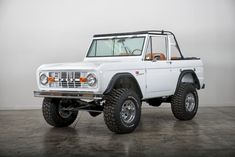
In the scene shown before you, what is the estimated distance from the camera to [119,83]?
21.2ft

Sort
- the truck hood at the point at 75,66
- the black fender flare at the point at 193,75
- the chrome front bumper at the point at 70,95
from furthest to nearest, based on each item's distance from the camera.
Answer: the black fender flare at the point at 193,75 < the truck hood at the point at 75,66 < the chrome front bumper at the point at 70,95

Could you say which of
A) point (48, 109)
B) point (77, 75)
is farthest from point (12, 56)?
point (77, 75)

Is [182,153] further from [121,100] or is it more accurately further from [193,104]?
[193,104]

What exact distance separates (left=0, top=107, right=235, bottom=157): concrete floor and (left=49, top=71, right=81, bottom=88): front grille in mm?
871

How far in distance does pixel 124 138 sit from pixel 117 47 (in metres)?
2.23

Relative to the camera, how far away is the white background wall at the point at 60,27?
9922mm

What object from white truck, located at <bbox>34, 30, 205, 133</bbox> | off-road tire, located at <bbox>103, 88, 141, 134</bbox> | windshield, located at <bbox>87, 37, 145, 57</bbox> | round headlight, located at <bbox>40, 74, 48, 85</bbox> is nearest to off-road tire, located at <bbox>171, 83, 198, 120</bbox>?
white truck, located at <bbox>34, 30, 205, 133</bbox>

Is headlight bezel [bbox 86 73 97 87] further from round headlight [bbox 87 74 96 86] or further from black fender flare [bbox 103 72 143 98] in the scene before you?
black fender flare [bbox 103 72 143 98]

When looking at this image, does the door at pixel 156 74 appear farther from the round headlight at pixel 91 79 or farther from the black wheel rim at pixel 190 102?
the round headlight at pixel 91 79

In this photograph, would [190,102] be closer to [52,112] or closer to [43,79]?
[52,112]

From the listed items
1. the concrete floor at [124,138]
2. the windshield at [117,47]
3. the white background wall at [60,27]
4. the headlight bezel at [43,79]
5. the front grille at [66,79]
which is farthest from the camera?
the white background wall at [60,27]

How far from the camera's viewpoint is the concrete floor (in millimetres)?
5070

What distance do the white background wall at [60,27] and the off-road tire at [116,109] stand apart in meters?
4.08

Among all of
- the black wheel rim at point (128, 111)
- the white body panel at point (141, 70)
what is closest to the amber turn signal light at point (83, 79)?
the white body panel at point (141, 70)
